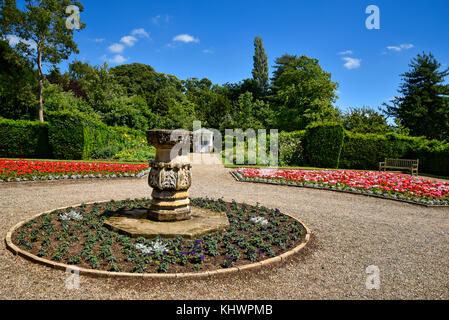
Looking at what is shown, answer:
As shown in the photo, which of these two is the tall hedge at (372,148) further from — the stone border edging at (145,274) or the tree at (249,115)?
the stone border edging at (145,274)

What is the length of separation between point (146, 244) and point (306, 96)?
27932 millimetres

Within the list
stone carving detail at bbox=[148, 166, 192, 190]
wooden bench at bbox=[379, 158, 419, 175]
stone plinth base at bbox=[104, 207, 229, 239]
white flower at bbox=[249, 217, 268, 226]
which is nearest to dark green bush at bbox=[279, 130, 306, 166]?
wooden bench at bbox=[379, 158, 419, 175]

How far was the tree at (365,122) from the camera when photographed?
74.3 feet

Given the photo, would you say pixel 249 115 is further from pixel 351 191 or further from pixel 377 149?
pixel 351 191

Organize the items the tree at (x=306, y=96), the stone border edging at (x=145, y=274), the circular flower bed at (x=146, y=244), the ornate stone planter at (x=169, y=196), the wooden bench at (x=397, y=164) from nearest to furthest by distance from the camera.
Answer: the stone border edging at (x=145, y=274)
the circular flower bed at (x=146, y=244)
the ornate stone planter at (x=169, y=196)
the wooden bench at (x=397, y=164)
the tree at (x=306, y=96)

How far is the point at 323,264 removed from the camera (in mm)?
3715

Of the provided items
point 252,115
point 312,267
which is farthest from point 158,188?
point 252,115

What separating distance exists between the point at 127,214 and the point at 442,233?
6.13m

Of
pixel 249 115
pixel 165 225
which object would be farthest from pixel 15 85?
pixel 165 225

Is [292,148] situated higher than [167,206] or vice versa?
[292,148]

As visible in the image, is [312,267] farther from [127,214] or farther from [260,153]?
[260,153]

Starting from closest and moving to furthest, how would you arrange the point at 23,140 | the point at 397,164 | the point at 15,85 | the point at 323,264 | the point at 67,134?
the point at 323,264, the point at 397,164, the point at 67,134, the point at 23,140, the point at 15,85

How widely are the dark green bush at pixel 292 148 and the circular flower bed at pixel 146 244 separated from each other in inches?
498

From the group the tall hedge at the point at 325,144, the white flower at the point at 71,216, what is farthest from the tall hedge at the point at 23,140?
the tall hedge at the point at 325,144
